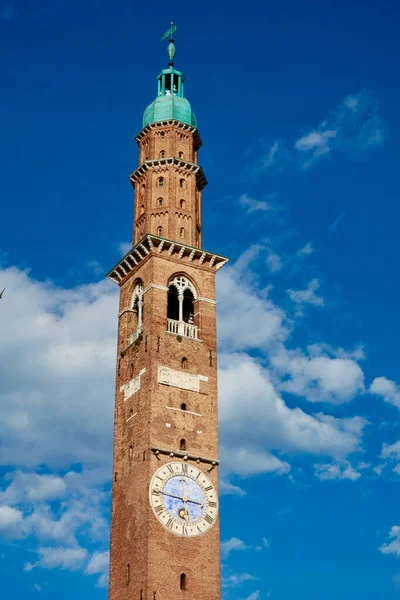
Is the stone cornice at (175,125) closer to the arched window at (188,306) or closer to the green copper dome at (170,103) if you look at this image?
the green copper dome at (170,103)

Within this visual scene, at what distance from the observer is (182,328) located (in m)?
59.6

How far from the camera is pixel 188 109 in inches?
2766

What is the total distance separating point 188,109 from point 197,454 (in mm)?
27889

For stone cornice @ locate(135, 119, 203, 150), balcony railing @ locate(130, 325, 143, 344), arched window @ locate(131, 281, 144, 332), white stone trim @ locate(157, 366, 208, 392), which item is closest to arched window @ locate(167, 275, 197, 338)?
arched window @ locate(131, 281, 144, 332)

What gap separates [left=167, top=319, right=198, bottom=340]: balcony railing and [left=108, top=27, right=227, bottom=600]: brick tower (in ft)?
0.23

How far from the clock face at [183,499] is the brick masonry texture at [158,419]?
1.32 feet

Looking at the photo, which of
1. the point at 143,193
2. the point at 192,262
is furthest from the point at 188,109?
the point at 192,262

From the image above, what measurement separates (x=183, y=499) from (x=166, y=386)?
23.0ft

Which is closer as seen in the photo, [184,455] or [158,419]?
[184,455]

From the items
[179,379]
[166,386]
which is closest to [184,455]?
[166,386]

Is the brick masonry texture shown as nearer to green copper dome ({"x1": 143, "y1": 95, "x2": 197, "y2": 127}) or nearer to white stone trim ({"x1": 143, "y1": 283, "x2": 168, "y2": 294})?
white stone trim ({"x1": 143, "y1": 283, "x2": 168, "y2": 294})

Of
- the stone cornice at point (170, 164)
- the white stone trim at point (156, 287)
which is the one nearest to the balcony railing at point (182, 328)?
the white stone trim at point (156, 287)

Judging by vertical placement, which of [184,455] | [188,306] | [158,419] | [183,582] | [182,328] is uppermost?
[188,306]

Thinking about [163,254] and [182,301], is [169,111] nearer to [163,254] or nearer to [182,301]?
[163,254]
